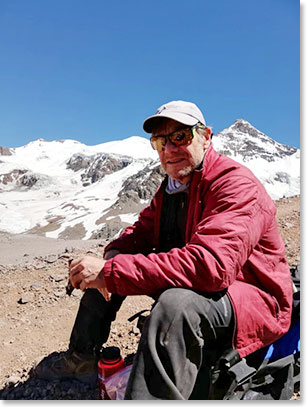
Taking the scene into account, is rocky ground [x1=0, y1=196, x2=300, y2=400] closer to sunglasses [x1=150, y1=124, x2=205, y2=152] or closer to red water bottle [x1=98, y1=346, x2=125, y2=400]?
red water bottle [x1=98, y1=346, x2=125, y2=400]

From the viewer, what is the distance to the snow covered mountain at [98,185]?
2524 inches

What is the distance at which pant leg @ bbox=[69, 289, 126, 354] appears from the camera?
2.93 m

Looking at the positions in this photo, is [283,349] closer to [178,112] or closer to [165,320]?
[165,320]

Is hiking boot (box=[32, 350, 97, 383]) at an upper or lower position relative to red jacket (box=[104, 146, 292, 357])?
lower

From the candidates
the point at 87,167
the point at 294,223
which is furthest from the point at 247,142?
the point at 294,223

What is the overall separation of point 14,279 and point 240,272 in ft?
17.3

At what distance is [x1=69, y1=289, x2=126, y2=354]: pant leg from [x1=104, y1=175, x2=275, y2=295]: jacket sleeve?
2.69 feet

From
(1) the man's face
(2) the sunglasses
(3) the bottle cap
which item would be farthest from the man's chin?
(3) the bottle cap

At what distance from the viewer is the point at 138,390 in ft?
6.24

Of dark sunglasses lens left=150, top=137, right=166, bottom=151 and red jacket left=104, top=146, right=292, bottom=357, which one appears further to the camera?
dark sunglasses lens left=150, top=137, right=166, bottom=151

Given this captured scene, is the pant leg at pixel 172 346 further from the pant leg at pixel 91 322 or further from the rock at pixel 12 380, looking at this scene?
the rock at pixel 12 380

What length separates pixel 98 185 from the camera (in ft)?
A: 389

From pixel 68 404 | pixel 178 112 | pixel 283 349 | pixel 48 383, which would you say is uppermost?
pixel 178 112

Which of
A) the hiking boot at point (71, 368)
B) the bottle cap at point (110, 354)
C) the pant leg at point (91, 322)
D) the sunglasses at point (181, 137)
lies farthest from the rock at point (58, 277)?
the sunglasses at point (181, 137)
